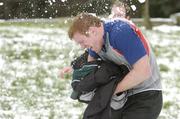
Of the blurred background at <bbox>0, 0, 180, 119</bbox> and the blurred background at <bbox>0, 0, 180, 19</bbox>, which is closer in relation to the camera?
the blurred background at <bbox>0, 0, 180, 19</bbox>

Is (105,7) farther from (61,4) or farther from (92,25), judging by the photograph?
(92,25)

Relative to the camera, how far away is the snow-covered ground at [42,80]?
6039mm

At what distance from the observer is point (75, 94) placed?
335 centimetres

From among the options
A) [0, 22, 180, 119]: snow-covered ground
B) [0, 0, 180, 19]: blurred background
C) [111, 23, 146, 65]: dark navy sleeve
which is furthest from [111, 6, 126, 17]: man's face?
[0, 22, 180, 119]: snow-covered ground

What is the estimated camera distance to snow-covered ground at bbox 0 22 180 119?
19.8ft

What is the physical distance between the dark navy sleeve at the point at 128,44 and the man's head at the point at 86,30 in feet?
0.28

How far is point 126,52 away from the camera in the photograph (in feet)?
10.1

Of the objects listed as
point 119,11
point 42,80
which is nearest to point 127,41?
point 119,11

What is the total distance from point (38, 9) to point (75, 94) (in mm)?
2767

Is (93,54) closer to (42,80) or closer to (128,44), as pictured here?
(128,44)

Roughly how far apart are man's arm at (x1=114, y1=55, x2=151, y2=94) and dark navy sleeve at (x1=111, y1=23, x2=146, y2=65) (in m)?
0.03

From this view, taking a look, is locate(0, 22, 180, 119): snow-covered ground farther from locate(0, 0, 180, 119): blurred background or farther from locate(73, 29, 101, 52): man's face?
locate(73, 29, 101, 52): man's face

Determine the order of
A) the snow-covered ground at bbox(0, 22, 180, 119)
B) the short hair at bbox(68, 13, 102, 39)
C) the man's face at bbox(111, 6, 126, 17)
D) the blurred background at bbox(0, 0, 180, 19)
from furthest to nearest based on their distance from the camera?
the snow-covered ground at bbox(0, 22, 180, 119) → the blurred background at bbox(0, 0, 180, 19) → the man's face at bbox(111, 6, 126, 17) → the short hair at bbox(68, 13, 102, 39)

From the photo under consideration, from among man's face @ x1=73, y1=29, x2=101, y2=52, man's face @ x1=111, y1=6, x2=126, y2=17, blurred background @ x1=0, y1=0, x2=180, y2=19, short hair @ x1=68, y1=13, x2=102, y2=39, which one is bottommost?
blurred background @ x1=0, y1=0, x2=180, y2=19
